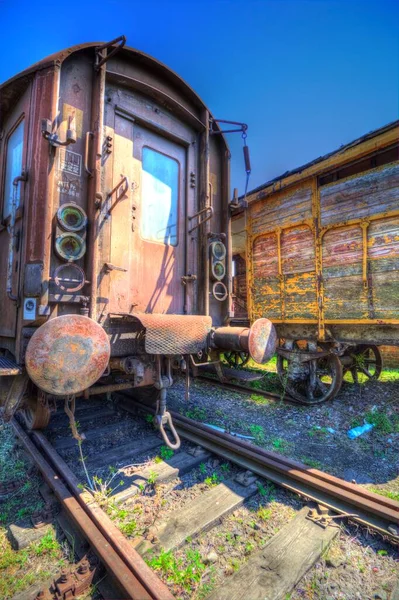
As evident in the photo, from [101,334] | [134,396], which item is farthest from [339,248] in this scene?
[101,334]

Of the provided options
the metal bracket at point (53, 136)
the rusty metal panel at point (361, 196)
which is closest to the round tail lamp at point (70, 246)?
the metal bracket at point (53, 136)

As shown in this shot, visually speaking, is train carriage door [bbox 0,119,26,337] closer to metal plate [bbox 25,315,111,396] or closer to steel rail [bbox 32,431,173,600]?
metal plate [bbox 25,315,111,396]

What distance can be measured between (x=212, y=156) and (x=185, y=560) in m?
4.42

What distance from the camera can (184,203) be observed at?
3926 mm

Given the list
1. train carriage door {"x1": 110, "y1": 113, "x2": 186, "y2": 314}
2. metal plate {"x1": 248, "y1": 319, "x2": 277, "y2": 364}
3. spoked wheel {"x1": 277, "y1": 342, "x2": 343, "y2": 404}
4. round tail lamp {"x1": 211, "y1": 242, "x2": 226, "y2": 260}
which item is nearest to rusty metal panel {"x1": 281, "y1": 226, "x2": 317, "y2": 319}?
spoked wheel {"x1": 277, "y1": 342, "x2": 343, "y2": 404}

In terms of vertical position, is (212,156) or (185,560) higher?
(212,156)

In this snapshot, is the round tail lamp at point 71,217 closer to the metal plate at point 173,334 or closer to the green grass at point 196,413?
the metal plate at point 173,334

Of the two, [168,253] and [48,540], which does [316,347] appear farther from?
[48,540]

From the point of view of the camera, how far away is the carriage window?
3541mm

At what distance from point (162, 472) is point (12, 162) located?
3690 mm

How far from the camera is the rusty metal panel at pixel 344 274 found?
518 cm

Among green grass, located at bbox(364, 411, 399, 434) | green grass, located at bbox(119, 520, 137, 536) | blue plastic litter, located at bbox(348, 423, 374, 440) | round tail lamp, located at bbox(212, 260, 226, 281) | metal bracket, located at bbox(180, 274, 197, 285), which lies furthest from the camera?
green grass, located at bbox(364, 411, 399, 434)

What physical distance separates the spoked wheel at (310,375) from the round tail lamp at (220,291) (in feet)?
8.49

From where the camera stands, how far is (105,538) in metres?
1.96
